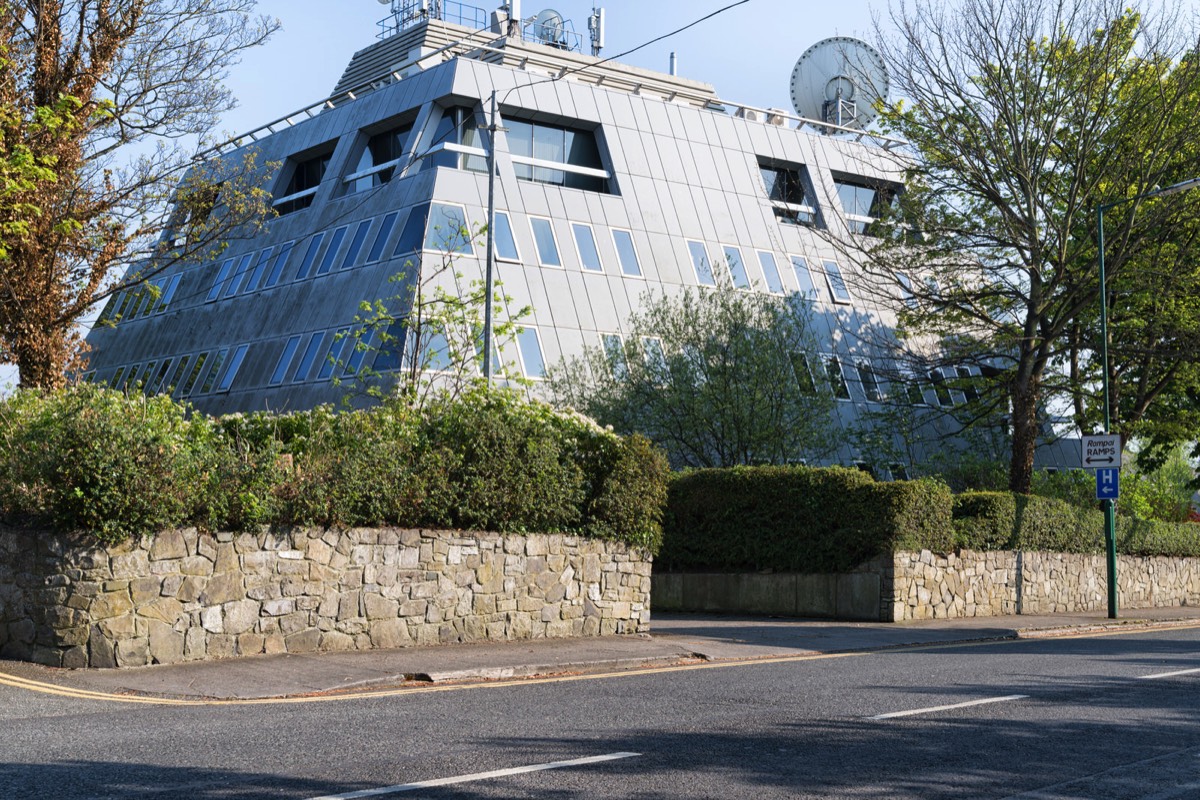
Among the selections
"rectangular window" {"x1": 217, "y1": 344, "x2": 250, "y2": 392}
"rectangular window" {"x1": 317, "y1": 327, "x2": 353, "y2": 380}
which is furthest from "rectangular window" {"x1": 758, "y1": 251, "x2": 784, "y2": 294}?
"rectangular window" {"x1": 217, "y1": 344, "x2": 250, "y2": 392}

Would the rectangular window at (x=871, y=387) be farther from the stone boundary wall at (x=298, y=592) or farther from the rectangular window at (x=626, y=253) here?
the stone boundary wall at (x=298, y=592)

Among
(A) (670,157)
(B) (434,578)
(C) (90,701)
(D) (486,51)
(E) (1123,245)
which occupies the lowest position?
(C) (90,701)

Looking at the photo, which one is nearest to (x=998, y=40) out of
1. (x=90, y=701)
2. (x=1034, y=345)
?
(x=1034, y=345)

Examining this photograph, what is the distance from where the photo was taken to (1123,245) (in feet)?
→ 88.1

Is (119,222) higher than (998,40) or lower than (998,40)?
lower

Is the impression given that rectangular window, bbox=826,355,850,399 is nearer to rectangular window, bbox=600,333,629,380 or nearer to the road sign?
rectangular window, bbox=600,333,629,380

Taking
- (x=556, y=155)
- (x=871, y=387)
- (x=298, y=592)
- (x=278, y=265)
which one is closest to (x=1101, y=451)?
(x=871, y=387)

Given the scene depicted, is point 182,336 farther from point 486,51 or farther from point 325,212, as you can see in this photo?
point 486,51

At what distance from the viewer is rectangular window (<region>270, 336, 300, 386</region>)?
34844 mm

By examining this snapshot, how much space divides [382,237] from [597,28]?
75.7 feet

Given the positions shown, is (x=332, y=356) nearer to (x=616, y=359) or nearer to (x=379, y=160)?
(x=616, y=359)

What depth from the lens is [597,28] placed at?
53.2m

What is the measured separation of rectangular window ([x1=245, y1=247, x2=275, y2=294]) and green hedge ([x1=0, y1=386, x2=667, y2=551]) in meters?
23.0

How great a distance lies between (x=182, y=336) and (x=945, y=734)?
36.5 metres
